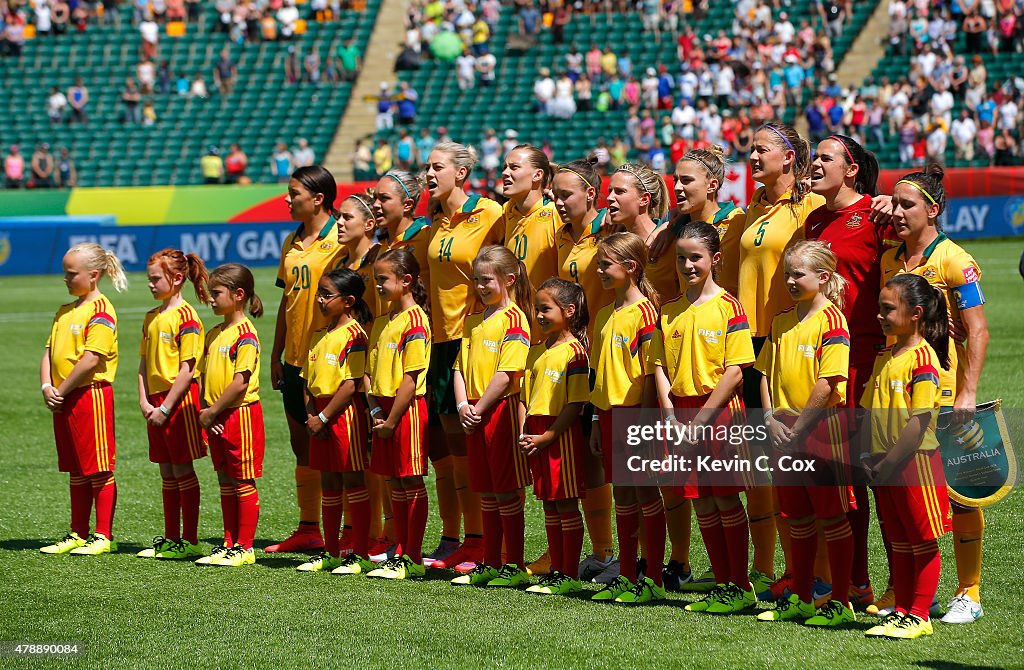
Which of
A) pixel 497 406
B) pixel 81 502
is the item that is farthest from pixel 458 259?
pixel 81 502

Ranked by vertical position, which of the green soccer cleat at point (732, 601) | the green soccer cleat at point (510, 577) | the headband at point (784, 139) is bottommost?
the green soccer cleat at point (510, 577)

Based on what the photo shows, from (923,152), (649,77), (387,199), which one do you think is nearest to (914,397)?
(387,199)

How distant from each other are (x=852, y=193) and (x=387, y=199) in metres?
2.63

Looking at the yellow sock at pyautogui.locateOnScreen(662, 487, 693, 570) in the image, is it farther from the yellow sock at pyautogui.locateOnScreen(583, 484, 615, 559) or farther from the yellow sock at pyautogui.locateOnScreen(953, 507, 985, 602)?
the yellow sock at pyautogui.locateOnScreen(953, 507, 985, 602)

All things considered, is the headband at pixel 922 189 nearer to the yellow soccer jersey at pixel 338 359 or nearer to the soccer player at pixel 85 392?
the yellow soccer jersey at pixel 338 359

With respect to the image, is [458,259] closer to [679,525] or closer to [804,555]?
[679,525]

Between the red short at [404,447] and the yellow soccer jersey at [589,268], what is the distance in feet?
3.31

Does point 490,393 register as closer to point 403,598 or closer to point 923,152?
point 403,598

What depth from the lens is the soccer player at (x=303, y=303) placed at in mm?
8266

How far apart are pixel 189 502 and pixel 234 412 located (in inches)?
25.0

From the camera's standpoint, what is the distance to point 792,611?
21.3 feet

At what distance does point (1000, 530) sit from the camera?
8.27m

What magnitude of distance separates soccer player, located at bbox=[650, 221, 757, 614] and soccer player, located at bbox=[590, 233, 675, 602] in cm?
13

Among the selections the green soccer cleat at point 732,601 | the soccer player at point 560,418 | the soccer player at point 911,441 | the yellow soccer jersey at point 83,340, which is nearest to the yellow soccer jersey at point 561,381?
the soccer player at point 560,418
